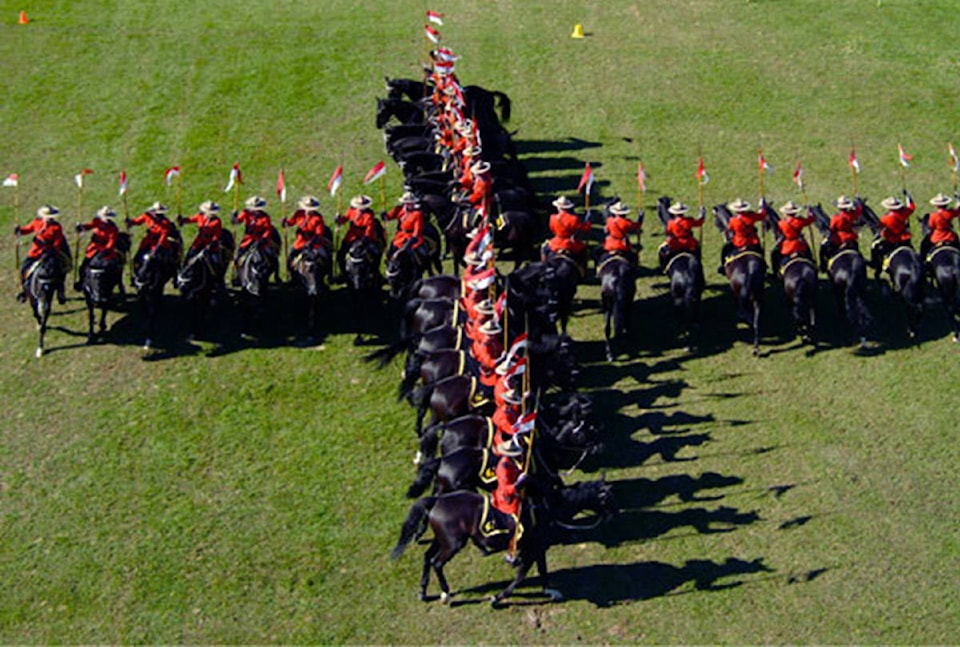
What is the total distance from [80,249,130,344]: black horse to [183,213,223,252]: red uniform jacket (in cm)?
146

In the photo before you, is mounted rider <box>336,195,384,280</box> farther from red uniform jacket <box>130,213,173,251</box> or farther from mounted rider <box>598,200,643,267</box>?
mounted rider <box>598,200,643,267</box>

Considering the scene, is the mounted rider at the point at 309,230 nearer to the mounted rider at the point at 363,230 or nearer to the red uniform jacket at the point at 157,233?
the mounted rider at the point at 363,230

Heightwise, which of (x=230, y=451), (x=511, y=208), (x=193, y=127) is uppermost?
(x=193, y=127)

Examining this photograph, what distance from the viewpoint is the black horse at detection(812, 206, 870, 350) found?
25.6 meters

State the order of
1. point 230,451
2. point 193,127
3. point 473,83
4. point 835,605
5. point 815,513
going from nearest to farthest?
point 835,605 → point 815,513 → point 230,451 → point 193,127 → point 473,83

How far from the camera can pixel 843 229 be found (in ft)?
86.7

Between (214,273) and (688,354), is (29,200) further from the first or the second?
(688,354)

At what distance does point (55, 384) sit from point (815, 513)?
13.5 metres

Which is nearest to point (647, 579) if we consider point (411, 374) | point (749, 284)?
point (411, 374)

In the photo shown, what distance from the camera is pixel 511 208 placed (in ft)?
93.9

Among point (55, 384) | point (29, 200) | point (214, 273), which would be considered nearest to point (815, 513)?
point (214, 273)

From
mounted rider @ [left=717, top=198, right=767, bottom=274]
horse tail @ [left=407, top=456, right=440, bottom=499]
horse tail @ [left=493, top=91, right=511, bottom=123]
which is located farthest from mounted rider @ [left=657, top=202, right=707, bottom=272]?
horse tail @ [left=493, top=91, right=511, bottom=123]

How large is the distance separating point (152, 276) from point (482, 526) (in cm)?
1012

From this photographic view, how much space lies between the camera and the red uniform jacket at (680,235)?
26.2m
